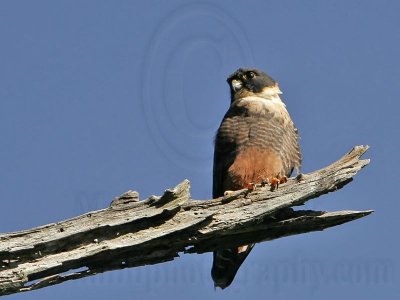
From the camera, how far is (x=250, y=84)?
8.32 metres

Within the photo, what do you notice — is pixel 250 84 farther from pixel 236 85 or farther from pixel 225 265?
pixel 225 265

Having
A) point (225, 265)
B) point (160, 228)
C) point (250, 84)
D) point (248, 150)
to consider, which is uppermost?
point (250, 84)

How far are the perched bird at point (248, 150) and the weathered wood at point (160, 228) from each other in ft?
4.48

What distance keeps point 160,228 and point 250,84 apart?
3.56 m

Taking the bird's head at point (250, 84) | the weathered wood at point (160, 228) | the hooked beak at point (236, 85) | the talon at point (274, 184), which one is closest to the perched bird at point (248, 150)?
the bird's head at point (250, 84)

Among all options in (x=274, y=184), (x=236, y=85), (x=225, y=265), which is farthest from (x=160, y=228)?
(x=236, y=85)

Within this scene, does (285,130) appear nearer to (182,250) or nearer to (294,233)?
(294,233)

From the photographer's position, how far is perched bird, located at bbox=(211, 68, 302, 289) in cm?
688

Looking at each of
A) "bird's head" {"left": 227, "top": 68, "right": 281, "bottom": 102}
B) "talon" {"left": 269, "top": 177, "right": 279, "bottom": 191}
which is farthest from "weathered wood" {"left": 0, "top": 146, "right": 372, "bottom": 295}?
"bird's head" {"left": 227, "top": 68, "right": 281, "bottom": 102}

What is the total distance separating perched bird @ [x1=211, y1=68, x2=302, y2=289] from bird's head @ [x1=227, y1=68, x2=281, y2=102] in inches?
6.2

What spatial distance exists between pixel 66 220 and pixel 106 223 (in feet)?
0.81

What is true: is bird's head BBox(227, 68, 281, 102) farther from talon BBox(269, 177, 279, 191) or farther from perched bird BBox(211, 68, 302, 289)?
talon BBox(269, 177, 279, 191)

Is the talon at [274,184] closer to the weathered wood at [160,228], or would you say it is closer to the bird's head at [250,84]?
the weathered wood at [160,228]

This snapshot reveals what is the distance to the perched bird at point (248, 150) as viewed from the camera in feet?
22.6
